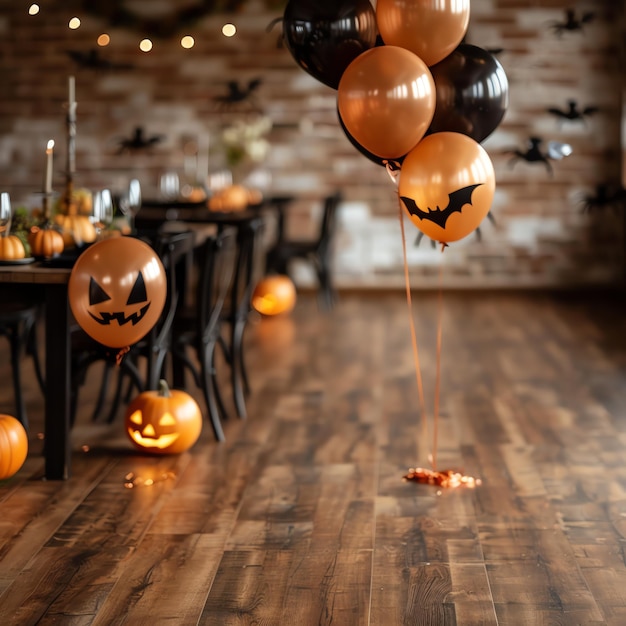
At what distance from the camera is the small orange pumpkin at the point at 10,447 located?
367 centimetres

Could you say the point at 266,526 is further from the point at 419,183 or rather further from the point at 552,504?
the point at 419,183

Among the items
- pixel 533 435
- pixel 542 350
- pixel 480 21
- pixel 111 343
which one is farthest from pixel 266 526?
pixel 480 21

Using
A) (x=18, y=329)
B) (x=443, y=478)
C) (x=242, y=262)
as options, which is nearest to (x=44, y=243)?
(x=18, y=329)

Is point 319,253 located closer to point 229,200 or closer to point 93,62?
point 229,200

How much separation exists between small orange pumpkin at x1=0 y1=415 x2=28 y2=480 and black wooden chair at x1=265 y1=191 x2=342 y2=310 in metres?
4.01

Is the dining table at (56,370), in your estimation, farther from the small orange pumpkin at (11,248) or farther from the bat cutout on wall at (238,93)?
the bat cutout on wall at (238,93)

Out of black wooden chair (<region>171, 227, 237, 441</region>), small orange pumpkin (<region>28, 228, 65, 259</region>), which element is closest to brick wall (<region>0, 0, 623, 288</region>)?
black wooden chair (<region>171, 227, 237, 441</region>)

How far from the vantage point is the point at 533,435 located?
4488 millimetres

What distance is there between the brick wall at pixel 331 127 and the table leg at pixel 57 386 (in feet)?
16.9

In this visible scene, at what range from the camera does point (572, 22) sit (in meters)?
7.79

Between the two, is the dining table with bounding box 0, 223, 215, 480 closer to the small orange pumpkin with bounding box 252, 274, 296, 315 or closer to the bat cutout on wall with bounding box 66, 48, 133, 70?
the small orange pumpkin with bounding box 252, 274, 296, 315

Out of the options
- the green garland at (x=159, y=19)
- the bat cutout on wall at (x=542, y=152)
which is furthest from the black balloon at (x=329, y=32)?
the green garland at (x=159, y=19)

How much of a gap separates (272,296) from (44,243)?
3623 mm

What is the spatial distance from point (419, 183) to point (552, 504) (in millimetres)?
1282
